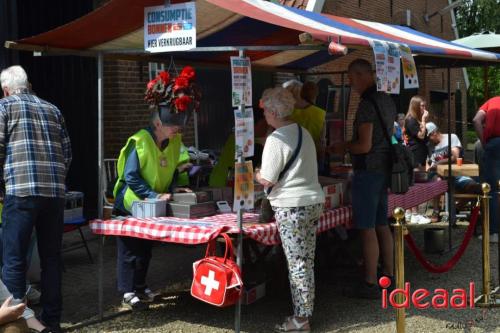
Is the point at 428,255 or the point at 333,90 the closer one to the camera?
the point at 428,255

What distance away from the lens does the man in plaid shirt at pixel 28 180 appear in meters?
4.63

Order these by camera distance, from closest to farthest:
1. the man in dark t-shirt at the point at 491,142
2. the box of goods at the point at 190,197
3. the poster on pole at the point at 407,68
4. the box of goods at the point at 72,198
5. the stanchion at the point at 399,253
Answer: the stanchion at the point at 399,253, the poster on pole at the point at 407,68, the box of goods at the point at 190,197, the box of goods at the point at 72,198, the man in dark t-shirt at the point at 491,142

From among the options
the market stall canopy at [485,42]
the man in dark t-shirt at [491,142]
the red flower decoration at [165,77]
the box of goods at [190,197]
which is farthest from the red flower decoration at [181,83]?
the market stall canopy at [485,42]

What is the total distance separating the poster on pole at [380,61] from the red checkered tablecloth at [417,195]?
72.5 inches

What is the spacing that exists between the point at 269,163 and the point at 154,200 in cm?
99

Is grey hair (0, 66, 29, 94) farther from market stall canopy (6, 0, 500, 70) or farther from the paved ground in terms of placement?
the paved ground

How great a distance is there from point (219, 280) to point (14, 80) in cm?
194

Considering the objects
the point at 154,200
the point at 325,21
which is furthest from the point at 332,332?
the point at 325,21

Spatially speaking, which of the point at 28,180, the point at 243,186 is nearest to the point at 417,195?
the point at 243,186

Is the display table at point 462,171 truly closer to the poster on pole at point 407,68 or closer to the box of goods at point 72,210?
the poster on pole at point 407,68

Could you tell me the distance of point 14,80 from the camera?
473 cm

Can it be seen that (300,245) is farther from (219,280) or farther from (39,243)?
(39,243)

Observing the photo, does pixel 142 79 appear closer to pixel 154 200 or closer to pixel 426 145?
pixel 426 145

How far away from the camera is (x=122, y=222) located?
204 inches
